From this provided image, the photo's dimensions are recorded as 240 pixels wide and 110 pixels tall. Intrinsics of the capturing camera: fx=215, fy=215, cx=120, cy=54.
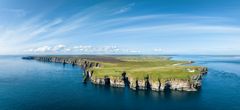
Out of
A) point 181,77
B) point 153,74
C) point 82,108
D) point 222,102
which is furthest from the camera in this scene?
point 153,74

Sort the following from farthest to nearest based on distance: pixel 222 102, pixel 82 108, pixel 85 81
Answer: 1. pixel 85 81
2. pixel 222 102
3. pixel 82 108

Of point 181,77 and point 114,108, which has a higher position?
point 181,77

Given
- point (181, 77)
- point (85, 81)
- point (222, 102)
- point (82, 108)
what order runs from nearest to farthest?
point (82, 108) < point (222, 102) < point (181, 77) < point (85, 81)

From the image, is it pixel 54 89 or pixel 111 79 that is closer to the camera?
pixel 54 89

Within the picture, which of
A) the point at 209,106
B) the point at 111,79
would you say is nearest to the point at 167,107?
the point at 209,106

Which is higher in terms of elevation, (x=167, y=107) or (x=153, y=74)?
(x=153, y=74)

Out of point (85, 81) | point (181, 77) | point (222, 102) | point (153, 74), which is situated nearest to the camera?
point (222, 102)

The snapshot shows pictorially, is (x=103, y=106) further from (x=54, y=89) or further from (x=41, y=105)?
(x=54, y=89)

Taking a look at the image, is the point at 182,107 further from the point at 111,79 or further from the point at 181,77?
the point at 111,79

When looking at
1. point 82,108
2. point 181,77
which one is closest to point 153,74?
point 181,77
